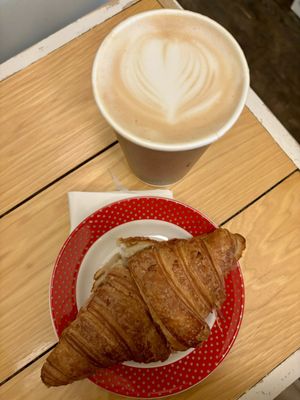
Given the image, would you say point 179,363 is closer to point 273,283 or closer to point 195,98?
point 273,283

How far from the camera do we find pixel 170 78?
25.5 inches

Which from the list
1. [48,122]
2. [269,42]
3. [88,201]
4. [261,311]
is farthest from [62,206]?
[269,42]

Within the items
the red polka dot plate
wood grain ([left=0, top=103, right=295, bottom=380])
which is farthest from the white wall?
the red polka dot plate

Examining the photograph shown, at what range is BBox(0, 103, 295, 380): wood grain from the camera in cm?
79

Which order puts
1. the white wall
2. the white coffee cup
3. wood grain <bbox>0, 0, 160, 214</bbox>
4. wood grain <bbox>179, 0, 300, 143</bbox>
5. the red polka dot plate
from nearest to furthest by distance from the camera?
the white coffee cup → the red polka dot plate → wood grain <bbox>0, 0, 160, 214</bbox> → the white wall → wood grain <bbox>179, 0, 300, 143</bbox>

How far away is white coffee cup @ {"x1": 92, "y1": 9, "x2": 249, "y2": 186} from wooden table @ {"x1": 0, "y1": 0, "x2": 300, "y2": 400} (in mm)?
214

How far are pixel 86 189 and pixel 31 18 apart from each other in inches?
18.0

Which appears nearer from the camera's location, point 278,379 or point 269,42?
point 278,379

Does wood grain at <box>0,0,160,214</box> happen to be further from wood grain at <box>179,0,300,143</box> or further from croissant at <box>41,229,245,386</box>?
wood grain at <box>179,0,300,143</box>

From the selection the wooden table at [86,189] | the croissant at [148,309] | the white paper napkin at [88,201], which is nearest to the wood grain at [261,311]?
the wooden table at [86,189]

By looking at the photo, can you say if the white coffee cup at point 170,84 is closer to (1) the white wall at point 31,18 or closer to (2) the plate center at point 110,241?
(2) the plate center at point 110,241

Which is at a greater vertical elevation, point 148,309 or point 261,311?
point 148,309

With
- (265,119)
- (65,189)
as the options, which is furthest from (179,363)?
(265,119)

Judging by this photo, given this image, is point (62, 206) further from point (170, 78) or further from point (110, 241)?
point (170, 78)
